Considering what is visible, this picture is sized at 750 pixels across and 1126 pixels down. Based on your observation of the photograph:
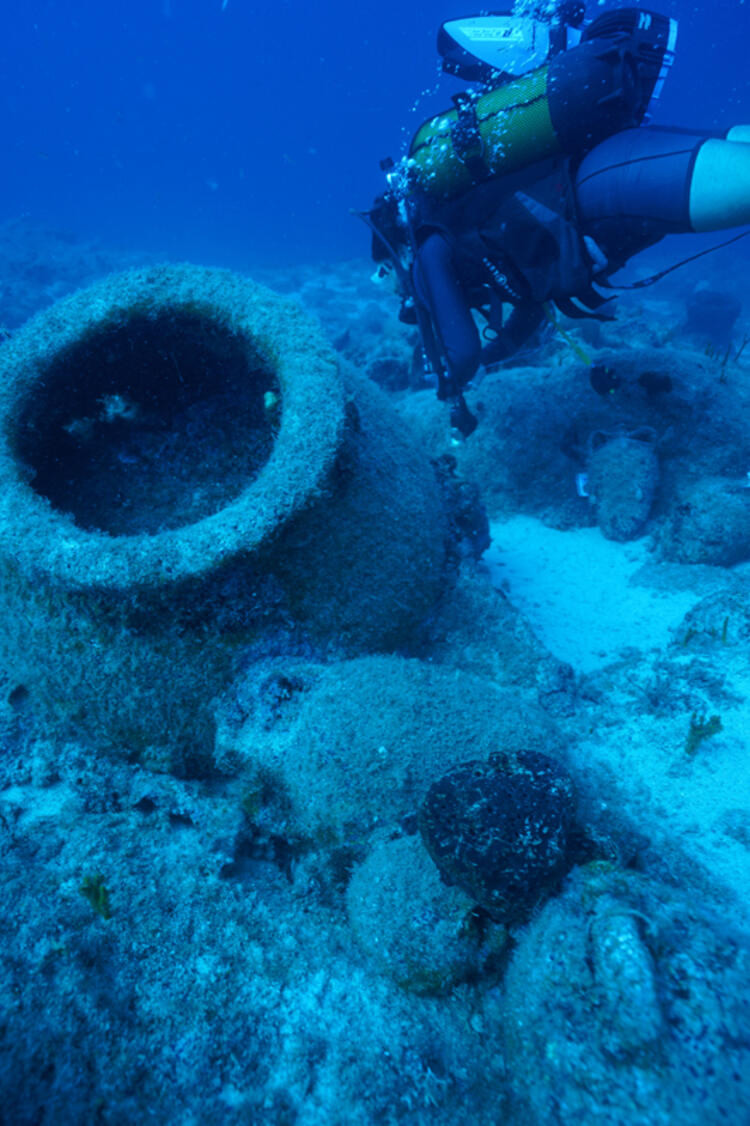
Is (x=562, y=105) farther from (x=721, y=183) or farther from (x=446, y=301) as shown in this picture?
(x=446, y=301)

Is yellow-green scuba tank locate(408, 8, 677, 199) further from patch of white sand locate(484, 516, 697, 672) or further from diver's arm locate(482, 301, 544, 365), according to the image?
patch of white sand locate(484, 516, 697, 672)

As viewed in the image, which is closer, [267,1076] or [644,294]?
[267,1076]

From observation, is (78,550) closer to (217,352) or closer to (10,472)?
(10,472)

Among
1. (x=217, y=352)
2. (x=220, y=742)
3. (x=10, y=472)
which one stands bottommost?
(x=220, y=742)

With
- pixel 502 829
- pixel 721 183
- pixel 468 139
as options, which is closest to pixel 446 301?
pixel 468 139

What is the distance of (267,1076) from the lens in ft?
4.90

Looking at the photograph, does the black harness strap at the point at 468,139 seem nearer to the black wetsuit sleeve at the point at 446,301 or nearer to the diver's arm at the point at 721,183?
the black wetsuit sleeve at the point at 446,301

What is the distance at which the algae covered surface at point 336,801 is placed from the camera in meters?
1.43

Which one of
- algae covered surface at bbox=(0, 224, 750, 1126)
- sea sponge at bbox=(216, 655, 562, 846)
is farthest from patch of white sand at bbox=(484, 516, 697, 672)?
sea sponge at bbox=(216, 655, 562, 846)

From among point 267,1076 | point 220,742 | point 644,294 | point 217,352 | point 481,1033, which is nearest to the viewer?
point 267,1076

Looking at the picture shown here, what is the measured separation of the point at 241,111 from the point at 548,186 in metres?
112

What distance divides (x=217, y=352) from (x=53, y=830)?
91.4 inches

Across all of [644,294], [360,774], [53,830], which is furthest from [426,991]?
[644,294]

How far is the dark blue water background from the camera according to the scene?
43.3 meters
